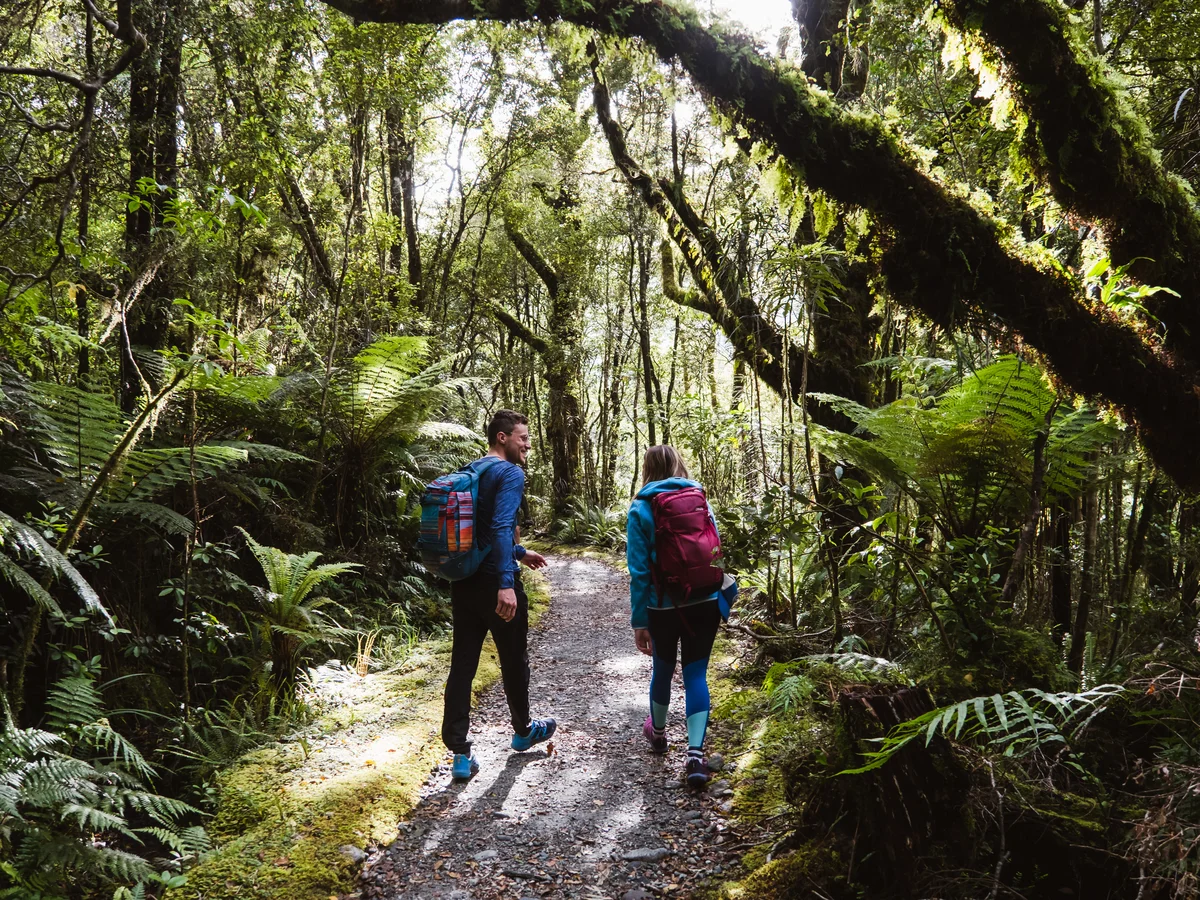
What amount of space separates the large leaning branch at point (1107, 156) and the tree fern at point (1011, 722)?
6.32ft

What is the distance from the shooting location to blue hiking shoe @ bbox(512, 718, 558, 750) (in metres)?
4.25

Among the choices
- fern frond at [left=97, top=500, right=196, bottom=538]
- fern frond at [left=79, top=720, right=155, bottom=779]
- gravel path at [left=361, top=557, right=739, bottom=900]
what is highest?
fern frond at [left=97, top=500, right=196, bottom=538]

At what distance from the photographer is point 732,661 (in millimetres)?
5562

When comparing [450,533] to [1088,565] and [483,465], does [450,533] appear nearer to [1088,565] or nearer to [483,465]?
[483,465]

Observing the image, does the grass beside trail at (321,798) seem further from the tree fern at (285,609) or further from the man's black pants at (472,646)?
the tree fern at (285,609)

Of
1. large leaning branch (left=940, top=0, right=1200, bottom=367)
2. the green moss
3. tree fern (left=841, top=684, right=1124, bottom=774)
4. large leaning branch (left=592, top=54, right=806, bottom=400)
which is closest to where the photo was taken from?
tree fern (left=841, top=684, right=1124, bottom=774)

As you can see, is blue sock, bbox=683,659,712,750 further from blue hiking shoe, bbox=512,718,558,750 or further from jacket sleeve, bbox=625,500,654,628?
blue hiking shoe, bbox=512,718,558,750

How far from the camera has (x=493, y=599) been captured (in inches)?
152

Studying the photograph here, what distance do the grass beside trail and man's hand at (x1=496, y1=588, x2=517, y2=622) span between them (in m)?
1.06

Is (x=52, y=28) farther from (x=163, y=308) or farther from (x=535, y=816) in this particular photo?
(x=535, y=816)

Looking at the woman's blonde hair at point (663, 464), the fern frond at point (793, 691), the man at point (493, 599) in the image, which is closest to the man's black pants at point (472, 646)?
the man at point (493, 599)

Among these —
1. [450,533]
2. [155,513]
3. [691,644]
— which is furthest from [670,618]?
[155,513]

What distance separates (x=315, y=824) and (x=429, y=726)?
1294 mm

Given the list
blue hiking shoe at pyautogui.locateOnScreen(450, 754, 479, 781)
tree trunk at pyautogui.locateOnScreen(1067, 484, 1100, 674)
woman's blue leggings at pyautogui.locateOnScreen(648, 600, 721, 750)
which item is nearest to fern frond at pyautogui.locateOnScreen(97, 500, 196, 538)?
blue hiking shoe at pyautogui.locateOnScreen(450, 754, 479, 781)
